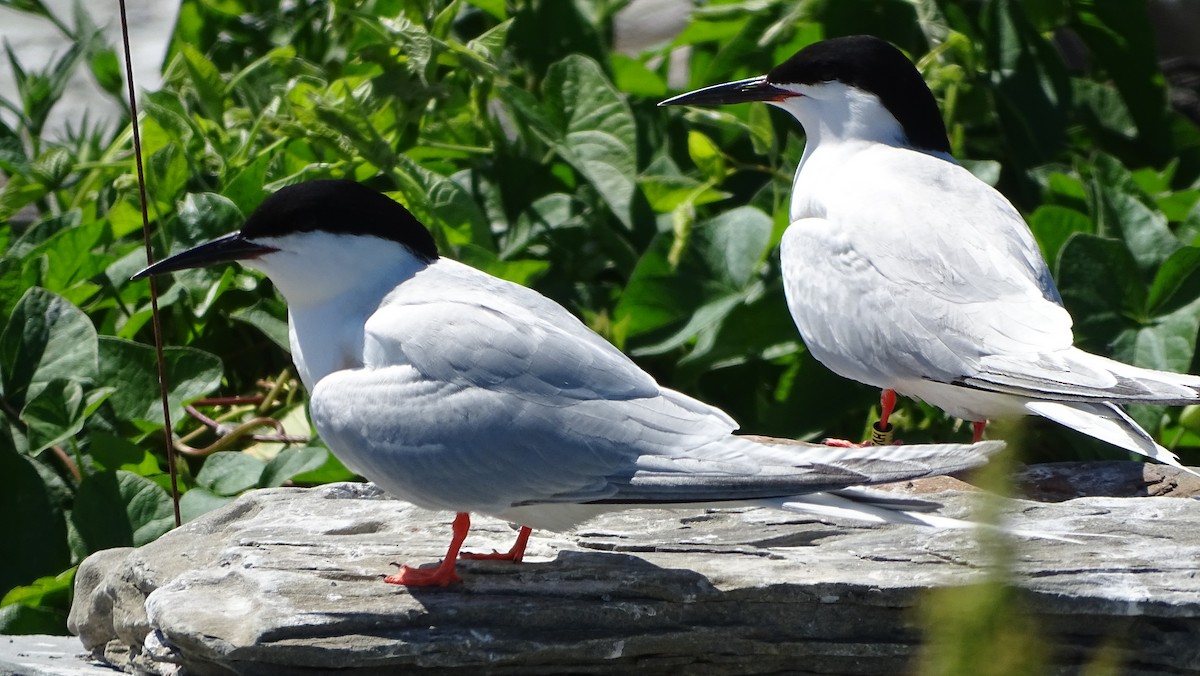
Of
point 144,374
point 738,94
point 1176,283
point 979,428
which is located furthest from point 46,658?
point 1176,283

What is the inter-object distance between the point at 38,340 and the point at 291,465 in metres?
0.82

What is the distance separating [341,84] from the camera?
4.46 m

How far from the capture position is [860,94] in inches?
146

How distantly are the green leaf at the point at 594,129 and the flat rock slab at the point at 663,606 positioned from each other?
1.97 meters

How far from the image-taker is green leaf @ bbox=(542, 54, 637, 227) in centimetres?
445

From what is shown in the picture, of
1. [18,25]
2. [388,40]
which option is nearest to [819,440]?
[388,40]

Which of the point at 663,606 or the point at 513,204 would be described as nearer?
the point at 663,606

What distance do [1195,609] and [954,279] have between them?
3.28 feet

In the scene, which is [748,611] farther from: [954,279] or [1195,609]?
[954,279]

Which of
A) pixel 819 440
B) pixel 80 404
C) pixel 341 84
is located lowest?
pixel 819 440

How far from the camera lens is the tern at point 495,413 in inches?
89.3

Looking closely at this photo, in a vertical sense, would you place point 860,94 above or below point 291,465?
above

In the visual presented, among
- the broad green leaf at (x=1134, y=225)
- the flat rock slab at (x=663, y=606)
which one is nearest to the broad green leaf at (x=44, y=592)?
the flat rock slab at (x=663, y=606)

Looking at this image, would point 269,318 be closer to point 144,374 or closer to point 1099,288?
point 144,374
